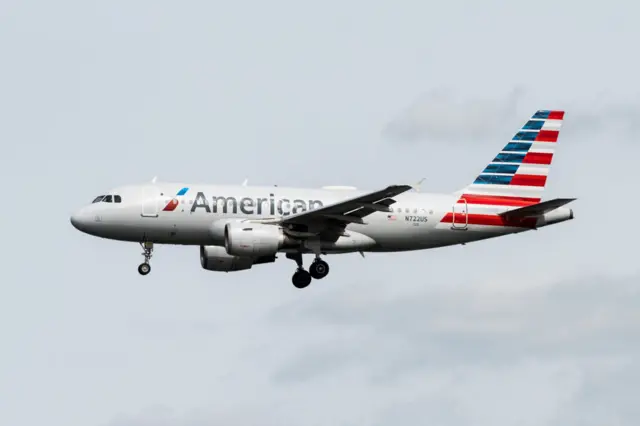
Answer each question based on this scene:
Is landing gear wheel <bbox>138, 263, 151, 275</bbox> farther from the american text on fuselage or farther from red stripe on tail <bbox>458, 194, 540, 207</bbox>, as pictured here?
red stripe on tail <bbox>458, 194, 540, 207</bbox>

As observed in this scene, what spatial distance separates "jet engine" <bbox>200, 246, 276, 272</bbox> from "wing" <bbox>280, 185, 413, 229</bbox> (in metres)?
4.35

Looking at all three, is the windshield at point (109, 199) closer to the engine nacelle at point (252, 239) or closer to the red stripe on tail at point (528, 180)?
the engine nacelle at point (252, 239)

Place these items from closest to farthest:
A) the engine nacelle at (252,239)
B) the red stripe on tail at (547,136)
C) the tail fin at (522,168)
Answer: the engine nacelle at (252,239) → the tail fin at (522,168) → the red stripe on tail at (547,136)

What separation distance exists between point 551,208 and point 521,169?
4281 mm

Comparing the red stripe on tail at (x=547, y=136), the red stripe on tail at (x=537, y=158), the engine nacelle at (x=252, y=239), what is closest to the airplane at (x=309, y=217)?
the engine nacelle at (x=252, y=239)

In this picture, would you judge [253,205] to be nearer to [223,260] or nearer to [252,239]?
[252,239]

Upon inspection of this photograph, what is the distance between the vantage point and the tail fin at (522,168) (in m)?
67.4

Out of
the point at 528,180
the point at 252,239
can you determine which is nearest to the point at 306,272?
the point at 252,239

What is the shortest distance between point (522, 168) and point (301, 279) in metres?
11.6

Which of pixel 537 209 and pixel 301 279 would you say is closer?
pixel 537 209

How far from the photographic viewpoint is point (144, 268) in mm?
63750

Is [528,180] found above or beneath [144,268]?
above

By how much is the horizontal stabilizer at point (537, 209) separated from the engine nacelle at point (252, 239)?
10382 millimetres

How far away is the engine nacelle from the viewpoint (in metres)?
61.5
